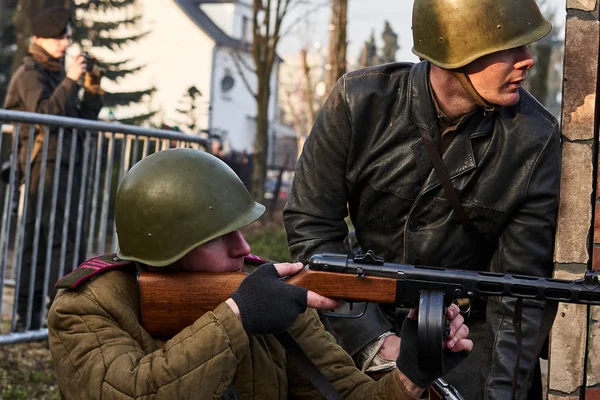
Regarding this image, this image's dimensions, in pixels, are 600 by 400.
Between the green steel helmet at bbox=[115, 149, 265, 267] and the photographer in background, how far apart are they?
3913mm

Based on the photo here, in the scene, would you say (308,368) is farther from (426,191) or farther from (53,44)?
(53,44)

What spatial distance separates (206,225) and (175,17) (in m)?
51.6

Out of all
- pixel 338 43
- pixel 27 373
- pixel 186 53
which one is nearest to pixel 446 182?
pixel 27 373

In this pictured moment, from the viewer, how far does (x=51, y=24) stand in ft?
26.9

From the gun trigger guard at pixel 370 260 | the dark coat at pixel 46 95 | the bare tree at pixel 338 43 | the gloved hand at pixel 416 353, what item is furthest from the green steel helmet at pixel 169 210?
the bare tree at pixel 338 43

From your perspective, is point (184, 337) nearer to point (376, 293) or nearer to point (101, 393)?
point (101, 393)

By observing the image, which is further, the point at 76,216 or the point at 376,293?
the point at 76,216

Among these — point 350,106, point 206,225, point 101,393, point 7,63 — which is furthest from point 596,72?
point 7,63

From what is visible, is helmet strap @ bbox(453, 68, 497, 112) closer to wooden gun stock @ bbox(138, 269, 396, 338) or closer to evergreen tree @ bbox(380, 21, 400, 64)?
wooden gun stock @ bbox(138, 269, 396, 338)

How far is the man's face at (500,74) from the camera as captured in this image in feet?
11.9

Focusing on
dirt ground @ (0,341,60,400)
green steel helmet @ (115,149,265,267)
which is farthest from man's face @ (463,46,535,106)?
dirt ground @ (0,341,60,400)

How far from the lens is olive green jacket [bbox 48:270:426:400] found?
113 inches

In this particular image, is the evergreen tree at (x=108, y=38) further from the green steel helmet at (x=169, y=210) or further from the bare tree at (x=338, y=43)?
the green steel helmet at (x=169, y=210)

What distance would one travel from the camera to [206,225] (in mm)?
3195
